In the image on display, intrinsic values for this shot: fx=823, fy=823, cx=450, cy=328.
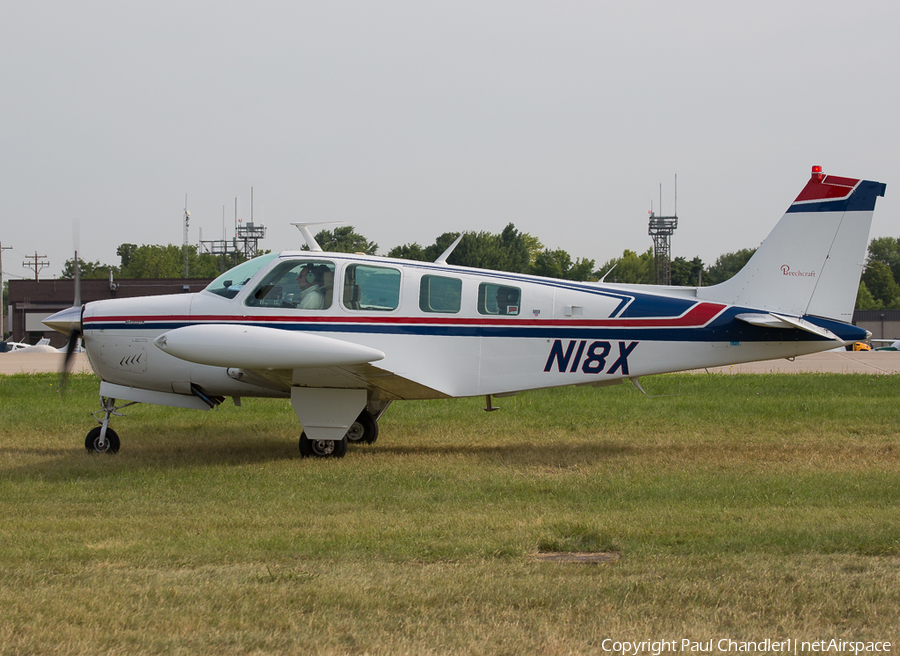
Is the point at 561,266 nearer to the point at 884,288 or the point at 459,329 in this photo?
the point at 884,288

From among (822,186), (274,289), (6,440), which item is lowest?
(6,440)

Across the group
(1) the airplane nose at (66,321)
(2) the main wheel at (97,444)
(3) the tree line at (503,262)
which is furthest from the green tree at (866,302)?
(1) the airplane nose at (66,321)

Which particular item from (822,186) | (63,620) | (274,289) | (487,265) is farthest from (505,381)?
(487,265)

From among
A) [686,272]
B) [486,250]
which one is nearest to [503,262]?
[486,250]

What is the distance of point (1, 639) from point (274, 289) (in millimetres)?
6177

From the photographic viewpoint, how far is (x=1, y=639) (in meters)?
4.09

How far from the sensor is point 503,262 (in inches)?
3066

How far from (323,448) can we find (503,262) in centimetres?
6861

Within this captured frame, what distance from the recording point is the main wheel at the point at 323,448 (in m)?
10.0

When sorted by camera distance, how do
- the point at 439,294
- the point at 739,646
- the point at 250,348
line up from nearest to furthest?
the point at 739,646 < the point at 250,348 < the point at 439,294

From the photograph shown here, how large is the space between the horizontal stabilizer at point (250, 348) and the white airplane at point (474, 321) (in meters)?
0.87

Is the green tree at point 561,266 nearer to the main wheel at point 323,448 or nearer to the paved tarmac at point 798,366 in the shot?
the paved tarmac at point 798,366

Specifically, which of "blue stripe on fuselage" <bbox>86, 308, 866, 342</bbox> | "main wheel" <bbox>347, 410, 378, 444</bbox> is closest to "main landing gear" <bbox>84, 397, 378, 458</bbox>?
"main wheel" <bbox>347, 410, 378, 444</bbox>

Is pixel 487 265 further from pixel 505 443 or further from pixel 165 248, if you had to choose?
pixel 505 443
